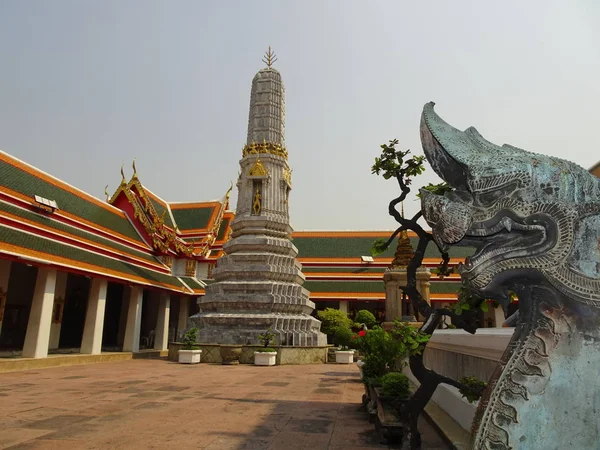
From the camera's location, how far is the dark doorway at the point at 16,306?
63.6 ft

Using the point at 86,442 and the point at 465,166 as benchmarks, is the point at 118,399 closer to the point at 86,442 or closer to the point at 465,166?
the point at 86,442

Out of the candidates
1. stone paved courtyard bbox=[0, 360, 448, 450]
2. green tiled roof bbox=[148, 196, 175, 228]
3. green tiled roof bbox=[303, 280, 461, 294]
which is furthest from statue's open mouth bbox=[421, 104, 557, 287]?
green tiled roof bbox=[148, 196, 175, 228]

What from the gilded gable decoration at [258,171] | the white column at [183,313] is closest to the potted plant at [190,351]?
the gilded gable decoration at [258,171]

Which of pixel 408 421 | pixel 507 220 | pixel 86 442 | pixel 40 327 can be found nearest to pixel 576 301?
pixel 507 220

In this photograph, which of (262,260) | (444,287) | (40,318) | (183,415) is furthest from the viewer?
(444,287)

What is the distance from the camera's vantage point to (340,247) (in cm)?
3306

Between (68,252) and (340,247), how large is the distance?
2042cm

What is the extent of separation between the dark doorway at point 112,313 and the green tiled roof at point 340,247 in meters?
12.6

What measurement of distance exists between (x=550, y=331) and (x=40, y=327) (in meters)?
16.3

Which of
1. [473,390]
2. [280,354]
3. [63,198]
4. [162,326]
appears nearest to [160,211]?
[162,326]

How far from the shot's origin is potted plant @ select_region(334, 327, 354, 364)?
17.9 metres

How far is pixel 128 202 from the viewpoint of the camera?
2586cm

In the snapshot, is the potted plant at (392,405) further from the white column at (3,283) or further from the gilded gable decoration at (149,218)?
the gilded gable decoration at (149,218)

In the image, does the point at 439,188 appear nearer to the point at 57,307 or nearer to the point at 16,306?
the point at 57,307
